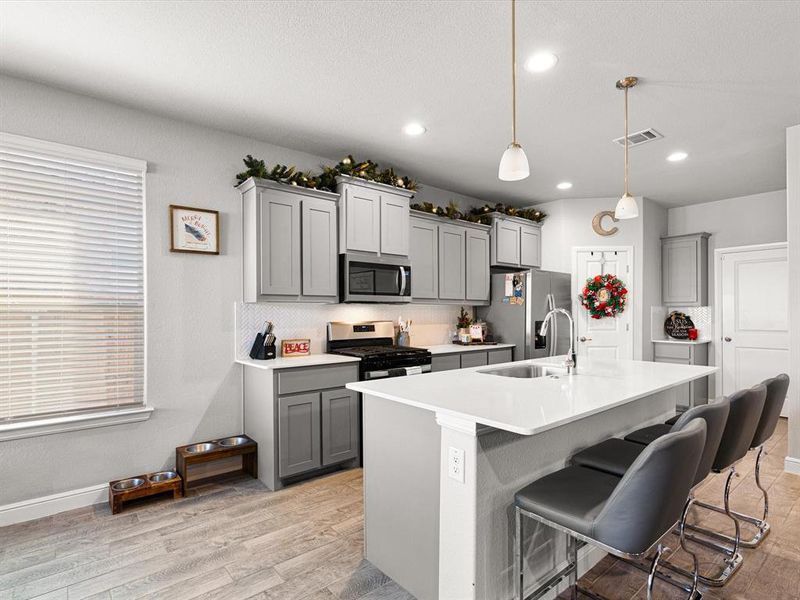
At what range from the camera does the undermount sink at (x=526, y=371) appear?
2734 mm

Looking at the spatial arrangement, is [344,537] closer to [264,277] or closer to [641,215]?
[264,277]

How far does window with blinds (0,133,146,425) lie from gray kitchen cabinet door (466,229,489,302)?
3249 millimetres

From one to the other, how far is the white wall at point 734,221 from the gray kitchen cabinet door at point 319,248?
4944 millimetres

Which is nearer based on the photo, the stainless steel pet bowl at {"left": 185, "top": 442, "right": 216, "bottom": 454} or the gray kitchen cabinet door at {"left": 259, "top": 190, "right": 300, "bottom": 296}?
the stainless steel pet bowl at {"left": 185, "top": 442, "right": 216, "bottom": 454}

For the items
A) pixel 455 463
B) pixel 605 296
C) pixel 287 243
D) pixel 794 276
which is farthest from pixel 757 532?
pixel 287 243

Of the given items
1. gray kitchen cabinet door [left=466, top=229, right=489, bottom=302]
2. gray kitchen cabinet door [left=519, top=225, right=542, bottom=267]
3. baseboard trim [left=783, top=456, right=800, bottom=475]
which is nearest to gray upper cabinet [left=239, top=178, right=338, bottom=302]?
gray kitchen cabinet door [left=466, top=229, right=489, bottom=302]

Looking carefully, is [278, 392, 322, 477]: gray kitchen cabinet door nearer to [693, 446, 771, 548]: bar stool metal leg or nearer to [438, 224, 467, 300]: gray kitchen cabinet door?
[438, 224, 467, 300]: gray kitchen cabinet door

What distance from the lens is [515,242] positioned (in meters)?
5.55

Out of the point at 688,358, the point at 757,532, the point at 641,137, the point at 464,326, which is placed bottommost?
the point at 757,532

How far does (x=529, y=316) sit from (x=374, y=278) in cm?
195

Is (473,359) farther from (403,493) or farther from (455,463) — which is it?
Answer: (455,463)

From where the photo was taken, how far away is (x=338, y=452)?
3.49 m

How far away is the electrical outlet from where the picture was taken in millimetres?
1666

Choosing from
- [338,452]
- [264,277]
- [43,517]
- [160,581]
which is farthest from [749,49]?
[43,517]
